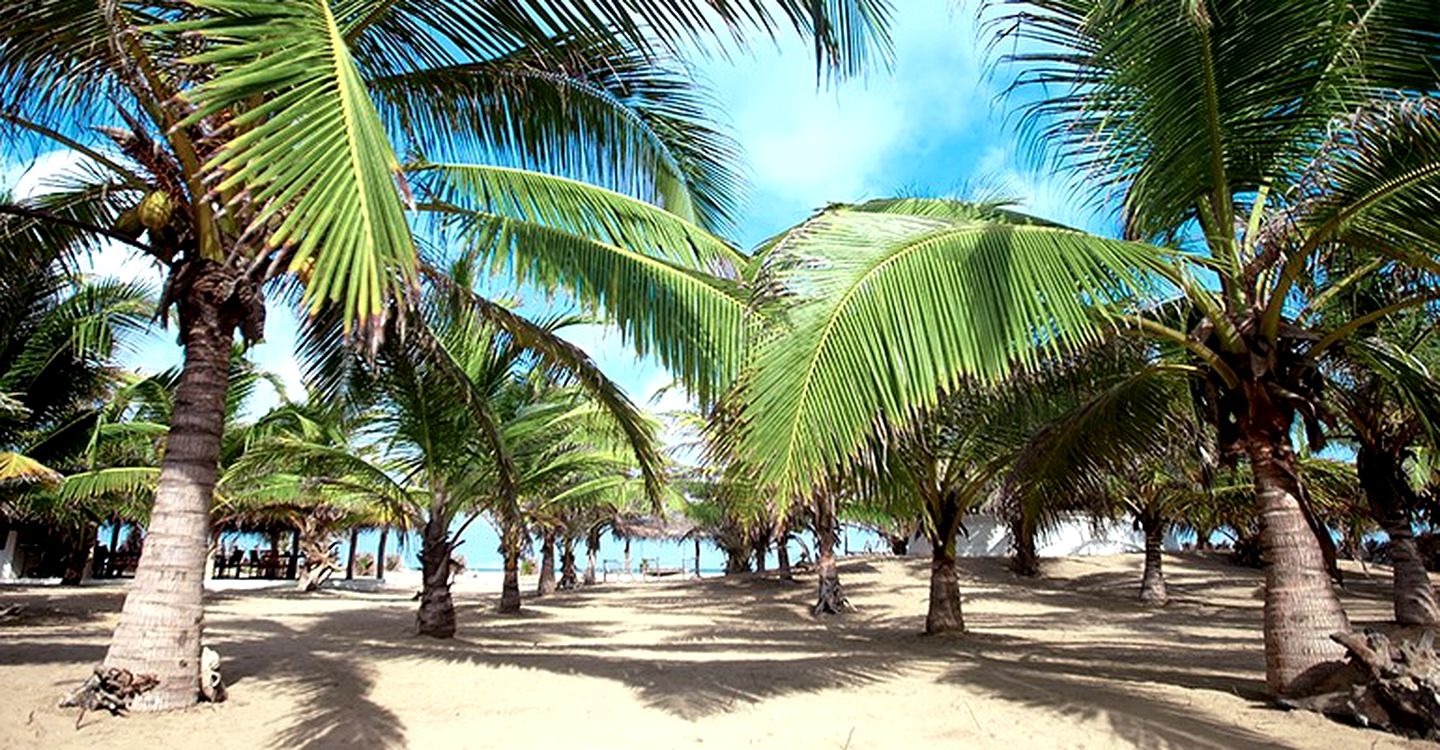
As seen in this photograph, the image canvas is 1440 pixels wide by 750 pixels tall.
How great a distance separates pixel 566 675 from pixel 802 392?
168 inches

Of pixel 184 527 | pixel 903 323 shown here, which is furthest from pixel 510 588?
pixel 903 323

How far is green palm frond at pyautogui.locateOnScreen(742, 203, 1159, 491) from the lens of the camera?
4121 mm

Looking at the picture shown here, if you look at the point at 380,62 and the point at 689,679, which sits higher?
the point at 380,62

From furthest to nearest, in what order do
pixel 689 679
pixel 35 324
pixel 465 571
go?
pixel 465 571, pixel 35 324, pixel 689 679

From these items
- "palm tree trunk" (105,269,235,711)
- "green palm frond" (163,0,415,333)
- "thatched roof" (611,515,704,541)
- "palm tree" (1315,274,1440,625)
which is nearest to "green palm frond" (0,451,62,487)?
"palm tree trunk" (105,269,235,711)

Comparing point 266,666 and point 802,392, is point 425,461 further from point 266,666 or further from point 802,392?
point 802,392

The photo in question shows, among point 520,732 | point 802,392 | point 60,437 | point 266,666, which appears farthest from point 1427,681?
point 60,437

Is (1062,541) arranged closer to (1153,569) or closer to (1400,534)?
(1153,569)

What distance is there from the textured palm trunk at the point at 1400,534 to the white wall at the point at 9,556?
31.5m

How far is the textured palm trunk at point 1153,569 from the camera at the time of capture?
17013 mm

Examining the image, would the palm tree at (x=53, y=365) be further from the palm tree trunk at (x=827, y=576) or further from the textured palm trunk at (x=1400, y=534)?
the textured palm trunk at (x=1400, y=534)

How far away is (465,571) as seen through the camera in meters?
39.4

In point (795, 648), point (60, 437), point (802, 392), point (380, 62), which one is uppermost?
point (380, 62)

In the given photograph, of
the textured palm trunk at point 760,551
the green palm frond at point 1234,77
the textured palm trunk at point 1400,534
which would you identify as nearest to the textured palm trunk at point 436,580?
the green palm frond at point 1234,77
